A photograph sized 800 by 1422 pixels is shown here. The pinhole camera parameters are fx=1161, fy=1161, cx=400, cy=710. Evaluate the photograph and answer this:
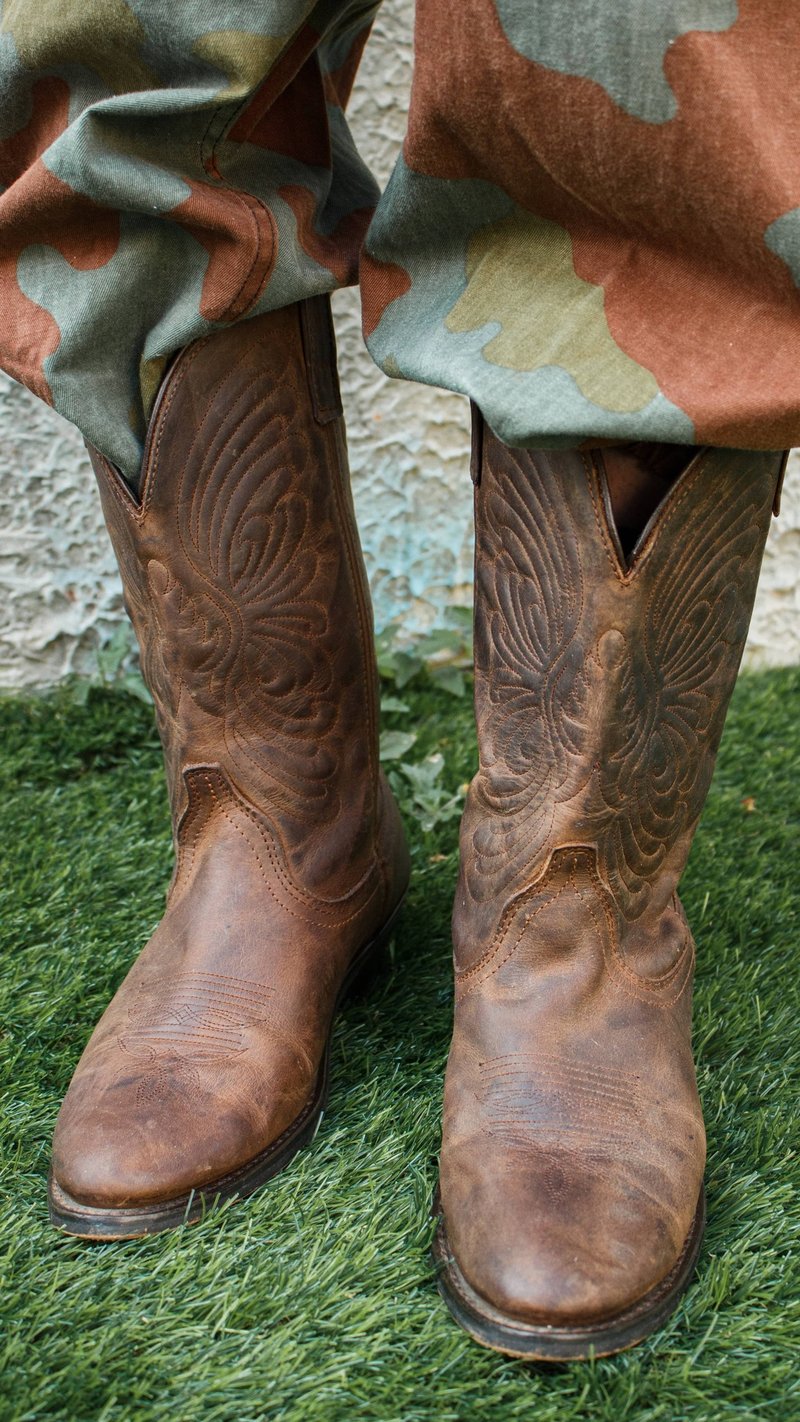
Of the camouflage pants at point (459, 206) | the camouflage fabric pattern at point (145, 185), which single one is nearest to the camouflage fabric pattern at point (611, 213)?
the camouflage pants at point (459, 206)

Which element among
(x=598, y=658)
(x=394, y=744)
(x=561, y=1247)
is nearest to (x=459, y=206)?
(x=598, y=658)

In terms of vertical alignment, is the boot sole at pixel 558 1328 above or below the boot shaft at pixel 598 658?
below

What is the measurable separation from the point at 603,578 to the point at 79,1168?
1.93ft

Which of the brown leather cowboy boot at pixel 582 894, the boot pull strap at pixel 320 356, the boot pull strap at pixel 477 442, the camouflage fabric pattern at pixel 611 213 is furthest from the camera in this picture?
the boot pull strap at pixel 320 356

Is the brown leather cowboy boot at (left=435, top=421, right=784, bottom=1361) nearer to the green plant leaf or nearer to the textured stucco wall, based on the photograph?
the green plant leaf

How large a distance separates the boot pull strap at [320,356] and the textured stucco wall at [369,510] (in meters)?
0.88

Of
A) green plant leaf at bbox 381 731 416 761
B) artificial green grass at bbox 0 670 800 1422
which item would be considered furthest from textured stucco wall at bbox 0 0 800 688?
artificial green grass at bbox 0 670 800 1422

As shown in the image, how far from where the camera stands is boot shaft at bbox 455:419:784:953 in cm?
84

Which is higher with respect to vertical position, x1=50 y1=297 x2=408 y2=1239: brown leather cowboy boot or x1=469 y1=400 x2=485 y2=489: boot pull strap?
x1=469 y1=400 x2=485 y2=489: boot pull strap

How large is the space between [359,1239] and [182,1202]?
0.14m

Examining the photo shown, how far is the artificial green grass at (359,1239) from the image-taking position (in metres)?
0.75

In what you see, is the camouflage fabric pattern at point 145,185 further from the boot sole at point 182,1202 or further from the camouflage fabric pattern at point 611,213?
the boot sole at point 182,1202

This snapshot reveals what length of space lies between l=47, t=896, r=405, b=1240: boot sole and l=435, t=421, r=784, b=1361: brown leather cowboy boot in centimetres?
14

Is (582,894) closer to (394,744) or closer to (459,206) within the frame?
(459,206)
